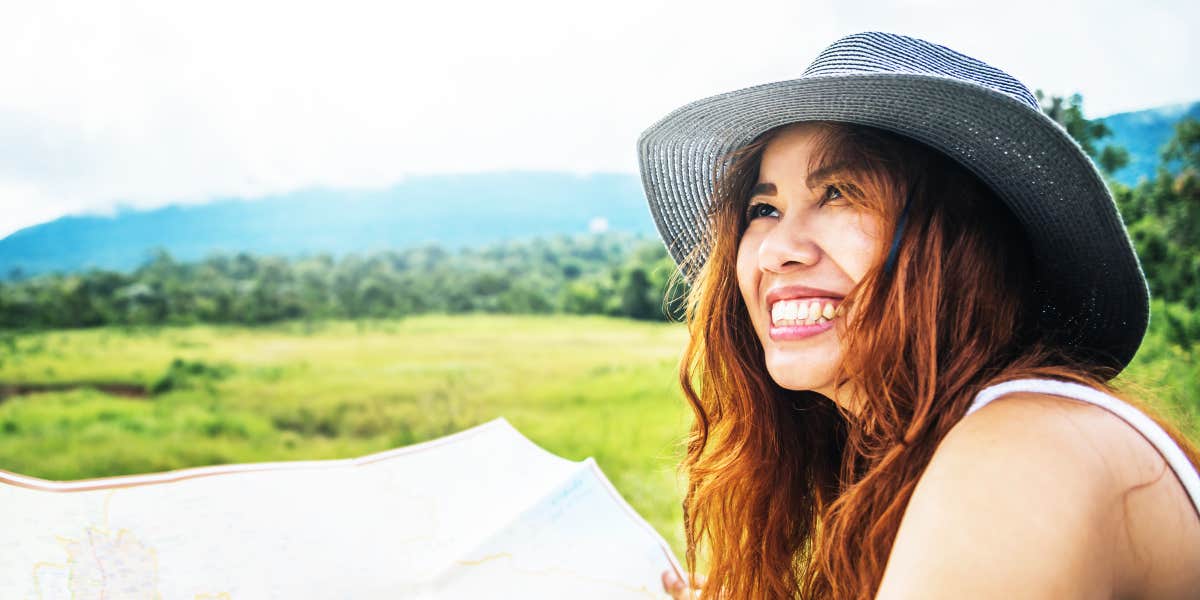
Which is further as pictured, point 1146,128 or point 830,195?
point 1146,128

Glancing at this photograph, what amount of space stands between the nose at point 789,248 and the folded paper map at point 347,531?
692mm

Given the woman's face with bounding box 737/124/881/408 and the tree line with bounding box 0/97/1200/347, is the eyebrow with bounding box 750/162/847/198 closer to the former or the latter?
the woman's face with bounding box 737/124/881/408

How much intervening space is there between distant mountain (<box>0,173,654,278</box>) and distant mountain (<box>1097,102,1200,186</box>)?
12.5ft

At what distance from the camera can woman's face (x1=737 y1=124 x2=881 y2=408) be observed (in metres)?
1.38

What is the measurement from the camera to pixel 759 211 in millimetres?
1685

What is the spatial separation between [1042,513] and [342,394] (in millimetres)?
5497

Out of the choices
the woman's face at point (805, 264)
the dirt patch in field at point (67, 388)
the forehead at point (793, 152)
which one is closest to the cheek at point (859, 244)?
the woman's face at point (805, 264)

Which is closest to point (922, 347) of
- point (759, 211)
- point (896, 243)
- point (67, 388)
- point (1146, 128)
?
point (896, 243)

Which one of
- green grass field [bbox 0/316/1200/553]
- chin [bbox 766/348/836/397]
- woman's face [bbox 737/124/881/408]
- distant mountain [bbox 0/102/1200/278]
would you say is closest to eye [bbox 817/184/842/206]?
woman's face [bbox 737/124/881/408]

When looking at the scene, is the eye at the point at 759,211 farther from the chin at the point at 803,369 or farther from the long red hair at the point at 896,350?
the chin at the point at 803,369

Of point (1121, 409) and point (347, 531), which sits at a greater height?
point (1121, 409)

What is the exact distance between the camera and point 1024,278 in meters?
1.48

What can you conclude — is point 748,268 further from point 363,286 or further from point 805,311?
point 363,286

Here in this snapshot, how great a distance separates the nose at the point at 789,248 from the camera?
142cm
